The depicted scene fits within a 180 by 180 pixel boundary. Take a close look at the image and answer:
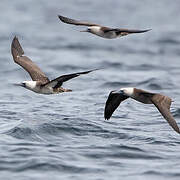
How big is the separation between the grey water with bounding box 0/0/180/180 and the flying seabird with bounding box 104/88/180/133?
64 centimetres

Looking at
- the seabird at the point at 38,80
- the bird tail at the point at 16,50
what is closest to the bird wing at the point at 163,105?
the seabird at the point at 38,80

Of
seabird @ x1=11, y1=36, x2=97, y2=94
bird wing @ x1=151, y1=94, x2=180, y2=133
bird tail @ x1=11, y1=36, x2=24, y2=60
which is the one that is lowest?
bird wing @ x1=151, y1=94, x2=180, y2=133

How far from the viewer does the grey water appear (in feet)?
40.7

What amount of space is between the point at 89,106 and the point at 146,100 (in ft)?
15.7

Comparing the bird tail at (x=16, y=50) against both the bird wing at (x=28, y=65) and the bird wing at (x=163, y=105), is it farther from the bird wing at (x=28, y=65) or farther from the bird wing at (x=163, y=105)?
the bird wing at (x=163, y=105)

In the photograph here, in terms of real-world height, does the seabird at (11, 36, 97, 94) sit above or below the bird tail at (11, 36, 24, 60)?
below

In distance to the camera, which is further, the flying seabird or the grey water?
A: the flying seabird

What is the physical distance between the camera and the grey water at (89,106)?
12398 mm

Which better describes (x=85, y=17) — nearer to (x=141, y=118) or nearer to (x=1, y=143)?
(x=141, y=118)

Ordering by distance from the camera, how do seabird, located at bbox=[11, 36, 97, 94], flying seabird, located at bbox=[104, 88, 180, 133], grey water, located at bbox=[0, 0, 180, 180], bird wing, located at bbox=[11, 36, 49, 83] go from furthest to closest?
bird wing, located at bbox=[11, 36, 49, 83]
seabird, located at bbox=[11, 36, 97, 94]
flying seabird, located at bbox=[104, 88, 180, 133]
grey water, located at bbox=[0, 0, 180, 180]

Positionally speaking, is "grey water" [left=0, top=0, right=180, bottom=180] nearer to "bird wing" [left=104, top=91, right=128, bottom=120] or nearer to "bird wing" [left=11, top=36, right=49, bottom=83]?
"bird wing" [left=104, top=91, right=128, bottom=120]

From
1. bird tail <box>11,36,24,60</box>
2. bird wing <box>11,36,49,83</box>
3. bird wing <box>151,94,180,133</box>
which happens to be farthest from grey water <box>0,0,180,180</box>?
bird tail <box>11,36,24,60</box>

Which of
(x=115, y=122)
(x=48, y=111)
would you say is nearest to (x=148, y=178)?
(x=115, y=122)

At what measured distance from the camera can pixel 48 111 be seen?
1691 cm
